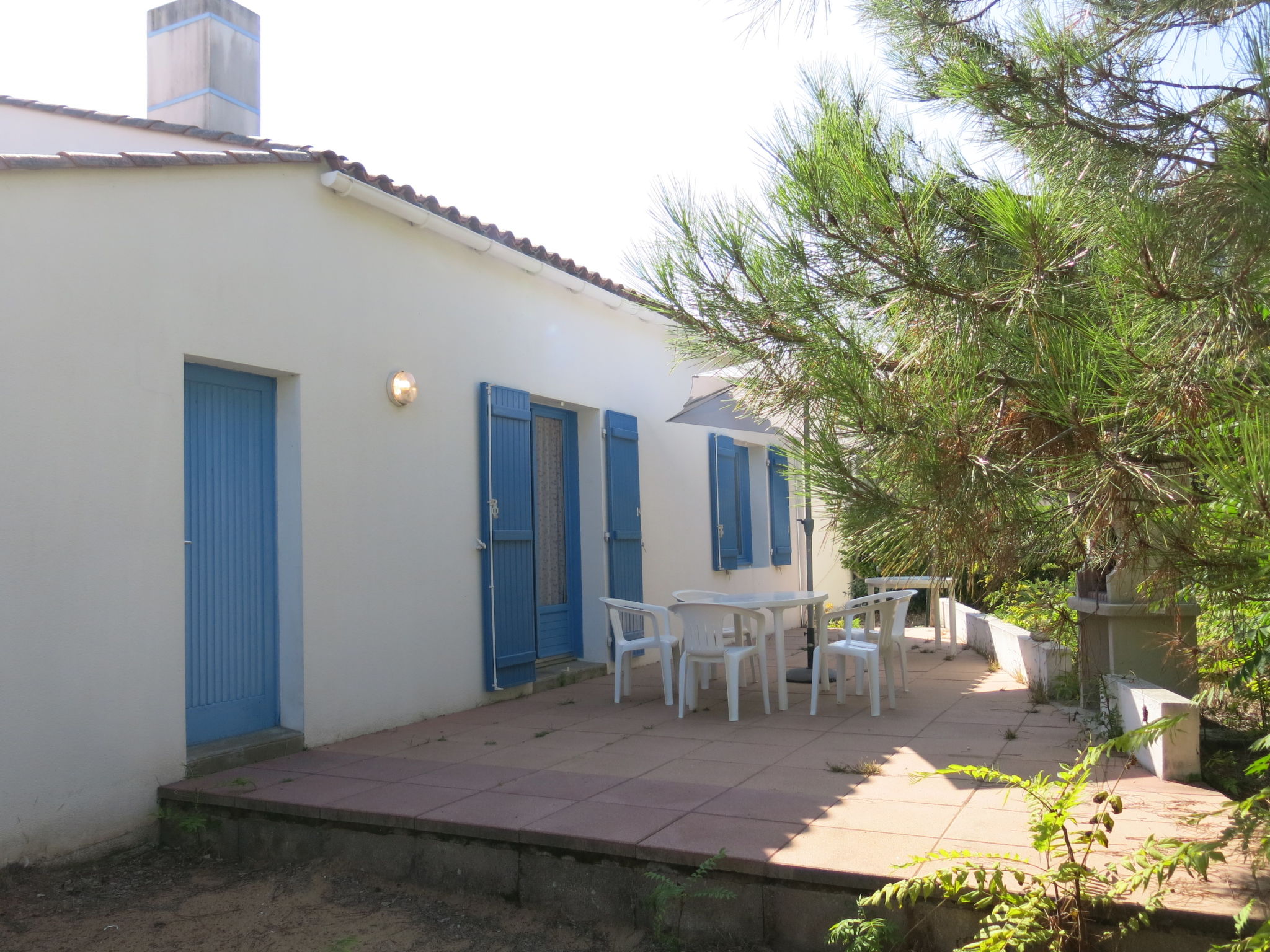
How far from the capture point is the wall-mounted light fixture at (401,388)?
18.8ft

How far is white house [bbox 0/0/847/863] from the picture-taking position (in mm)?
3906

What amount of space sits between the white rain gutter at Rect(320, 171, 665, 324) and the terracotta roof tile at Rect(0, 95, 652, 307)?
35 mm

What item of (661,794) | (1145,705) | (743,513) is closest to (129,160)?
(661,794)

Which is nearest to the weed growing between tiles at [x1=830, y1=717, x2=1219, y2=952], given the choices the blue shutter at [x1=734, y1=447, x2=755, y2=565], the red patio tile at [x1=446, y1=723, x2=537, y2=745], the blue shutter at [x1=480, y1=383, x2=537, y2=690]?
the red patio tile at [x1=446, y1=723, x2=537, y2=745]

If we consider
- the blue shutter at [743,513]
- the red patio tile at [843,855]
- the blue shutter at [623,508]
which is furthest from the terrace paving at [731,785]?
the blue shutter at [743,513]

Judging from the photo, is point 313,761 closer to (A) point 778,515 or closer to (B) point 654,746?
(B) point 654,746

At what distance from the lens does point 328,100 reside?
7414 millimetres

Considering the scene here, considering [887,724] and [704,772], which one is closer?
[704,772]

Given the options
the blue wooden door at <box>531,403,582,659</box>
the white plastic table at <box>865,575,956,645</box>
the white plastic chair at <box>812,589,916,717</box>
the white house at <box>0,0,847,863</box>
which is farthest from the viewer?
the white plastic table at <box>865,575,956,645</box>

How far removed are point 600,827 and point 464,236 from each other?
4.14 meters

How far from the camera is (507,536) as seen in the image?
658 cm

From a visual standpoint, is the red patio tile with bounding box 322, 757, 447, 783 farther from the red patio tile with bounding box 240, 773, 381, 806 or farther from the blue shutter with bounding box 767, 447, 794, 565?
the blue shutter with bounding box 767, 447, 794, 565

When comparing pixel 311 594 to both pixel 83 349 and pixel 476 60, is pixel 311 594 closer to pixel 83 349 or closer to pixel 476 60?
pixel 83 349

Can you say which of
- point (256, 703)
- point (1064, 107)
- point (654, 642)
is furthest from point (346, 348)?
point (1064, 107)
